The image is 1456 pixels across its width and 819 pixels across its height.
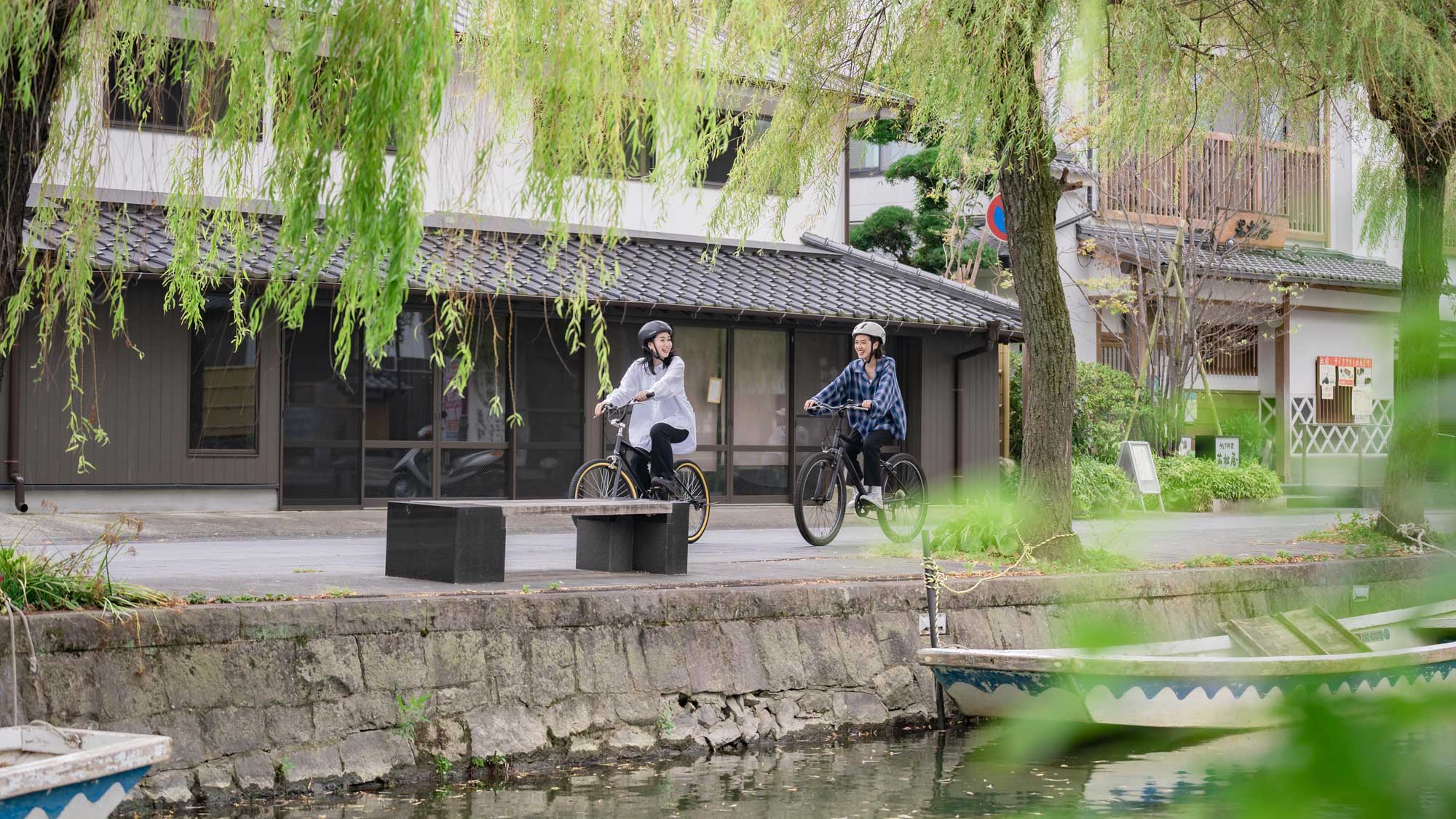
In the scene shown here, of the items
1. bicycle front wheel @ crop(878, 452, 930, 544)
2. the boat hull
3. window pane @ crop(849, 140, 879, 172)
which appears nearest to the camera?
the boat hull

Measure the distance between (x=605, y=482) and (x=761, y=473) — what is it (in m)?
7.52

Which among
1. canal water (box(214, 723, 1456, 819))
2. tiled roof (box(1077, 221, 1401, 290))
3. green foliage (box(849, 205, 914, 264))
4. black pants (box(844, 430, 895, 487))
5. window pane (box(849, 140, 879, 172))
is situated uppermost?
window pane (box(849, 140, 879, 172))

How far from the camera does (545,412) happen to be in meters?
17.5

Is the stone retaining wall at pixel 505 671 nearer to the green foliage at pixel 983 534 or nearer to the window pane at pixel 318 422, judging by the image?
the green foliage at pixel 983 534

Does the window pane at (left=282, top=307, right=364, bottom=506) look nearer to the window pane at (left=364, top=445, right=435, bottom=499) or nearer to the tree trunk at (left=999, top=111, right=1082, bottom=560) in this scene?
the window pane at (left=364, top=445, right=435, bottom=499)

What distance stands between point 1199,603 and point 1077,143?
14264mm

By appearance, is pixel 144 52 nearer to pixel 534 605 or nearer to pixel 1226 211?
pixel 534 605

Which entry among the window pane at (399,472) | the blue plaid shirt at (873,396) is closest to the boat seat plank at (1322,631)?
the blue plaid shirt at (873,396)

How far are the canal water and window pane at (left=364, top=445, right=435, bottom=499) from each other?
31.6ft

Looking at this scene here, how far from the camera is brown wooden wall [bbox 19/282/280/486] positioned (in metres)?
14.6

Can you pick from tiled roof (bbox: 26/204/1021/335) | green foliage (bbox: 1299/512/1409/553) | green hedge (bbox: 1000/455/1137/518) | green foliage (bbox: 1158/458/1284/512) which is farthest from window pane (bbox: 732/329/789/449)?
green foliage (bbox: 1299/512/1409/553)

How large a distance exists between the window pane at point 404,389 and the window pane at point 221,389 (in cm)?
127

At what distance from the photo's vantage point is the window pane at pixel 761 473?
1870 centimetres

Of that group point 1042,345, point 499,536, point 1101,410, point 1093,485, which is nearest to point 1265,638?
point 1042,345
